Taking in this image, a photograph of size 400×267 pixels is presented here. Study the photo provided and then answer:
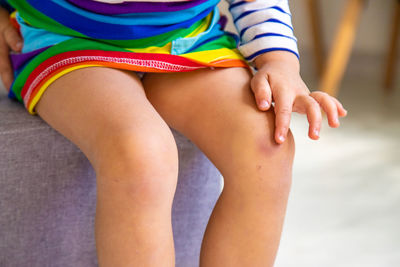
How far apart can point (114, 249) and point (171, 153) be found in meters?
0.11

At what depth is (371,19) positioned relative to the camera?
1.90 meters

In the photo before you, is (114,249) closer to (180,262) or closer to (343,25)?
(180,262)

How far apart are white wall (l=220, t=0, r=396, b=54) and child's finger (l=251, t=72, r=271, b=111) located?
4.64 ft

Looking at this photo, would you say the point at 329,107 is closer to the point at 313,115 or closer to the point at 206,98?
the point at 313,115

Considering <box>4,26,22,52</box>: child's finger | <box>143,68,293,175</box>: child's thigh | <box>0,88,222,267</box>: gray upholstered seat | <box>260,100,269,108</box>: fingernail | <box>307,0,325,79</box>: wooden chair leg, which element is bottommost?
<box>307,0,325,79</box>: wooden chair leg

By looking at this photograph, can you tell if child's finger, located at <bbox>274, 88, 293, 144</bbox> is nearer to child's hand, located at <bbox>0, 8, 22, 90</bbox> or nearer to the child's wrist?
the child's wrist

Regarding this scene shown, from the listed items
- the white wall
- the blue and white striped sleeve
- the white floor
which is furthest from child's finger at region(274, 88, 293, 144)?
the white wall

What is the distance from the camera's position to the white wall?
6.15ft

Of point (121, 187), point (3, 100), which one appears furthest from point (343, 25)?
point (121, 187)

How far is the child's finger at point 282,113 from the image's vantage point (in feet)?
1.84

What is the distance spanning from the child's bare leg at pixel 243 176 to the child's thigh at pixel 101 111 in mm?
66

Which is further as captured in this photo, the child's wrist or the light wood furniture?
the light wood furniture

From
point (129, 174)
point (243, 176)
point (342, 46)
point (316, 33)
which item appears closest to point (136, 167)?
point (129, 174)

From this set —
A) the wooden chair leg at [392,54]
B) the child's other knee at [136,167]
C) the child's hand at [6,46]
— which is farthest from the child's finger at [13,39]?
the wooden chair leg at [392,54]
